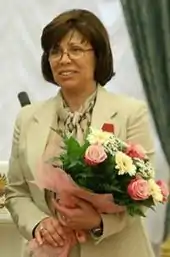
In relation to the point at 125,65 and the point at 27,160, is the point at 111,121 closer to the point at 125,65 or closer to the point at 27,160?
the point at 27,160

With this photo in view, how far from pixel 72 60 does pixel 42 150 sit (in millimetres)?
299

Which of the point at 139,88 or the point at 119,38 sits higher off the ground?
the point at 119,38

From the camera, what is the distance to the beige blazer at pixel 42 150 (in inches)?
82.0

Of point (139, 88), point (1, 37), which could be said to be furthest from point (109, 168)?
point (1, 37)

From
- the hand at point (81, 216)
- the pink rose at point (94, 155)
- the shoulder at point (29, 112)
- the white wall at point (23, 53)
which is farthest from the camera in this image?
the white wall at point (23, 53)

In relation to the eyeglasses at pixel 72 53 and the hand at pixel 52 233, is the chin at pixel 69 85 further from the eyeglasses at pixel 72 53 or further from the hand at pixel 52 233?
the hand at pixel 52 233

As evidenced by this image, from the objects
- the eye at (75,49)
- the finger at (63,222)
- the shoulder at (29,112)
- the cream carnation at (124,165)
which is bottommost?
the finger at (63,222)

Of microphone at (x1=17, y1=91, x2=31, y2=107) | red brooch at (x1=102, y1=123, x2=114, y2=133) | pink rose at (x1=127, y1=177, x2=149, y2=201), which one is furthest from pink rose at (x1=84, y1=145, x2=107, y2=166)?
microphone at (x1=17, y1=91, x2=31, y2=107)

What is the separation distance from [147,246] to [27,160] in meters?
0.47

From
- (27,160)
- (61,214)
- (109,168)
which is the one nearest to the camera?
(109,168)

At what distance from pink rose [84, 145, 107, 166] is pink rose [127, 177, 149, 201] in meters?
0.11

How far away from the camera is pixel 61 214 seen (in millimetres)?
1997

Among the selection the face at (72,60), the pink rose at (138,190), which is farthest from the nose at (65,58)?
the pink rose at (138,190)

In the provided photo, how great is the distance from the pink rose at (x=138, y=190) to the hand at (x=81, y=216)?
0.16 meters
